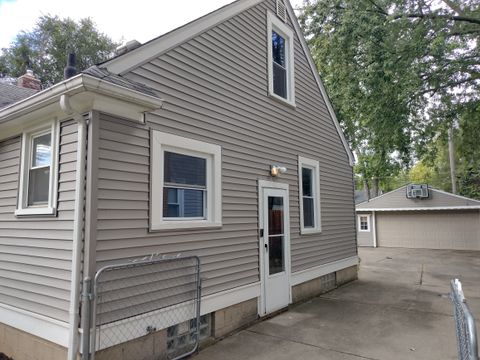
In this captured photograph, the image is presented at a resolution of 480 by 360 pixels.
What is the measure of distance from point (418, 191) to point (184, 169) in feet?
60.2

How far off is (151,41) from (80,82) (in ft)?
4.59

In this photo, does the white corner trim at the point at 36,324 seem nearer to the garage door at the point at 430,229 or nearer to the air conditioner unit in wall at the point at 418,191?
the air conditioner unit in wall at the point at 418,191

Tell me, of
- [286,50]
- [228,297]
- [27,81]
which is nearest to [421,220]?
[286,50]

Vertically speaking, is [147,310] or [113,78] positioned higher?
[113,78]

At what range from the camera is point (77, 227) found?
344cm

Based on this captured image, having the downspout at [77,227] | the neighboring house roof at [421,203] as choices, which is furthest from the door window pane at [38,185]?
the neighboring house roof at [421,203]

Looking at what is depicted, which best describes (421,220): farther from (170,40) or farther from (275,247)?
(170,40)

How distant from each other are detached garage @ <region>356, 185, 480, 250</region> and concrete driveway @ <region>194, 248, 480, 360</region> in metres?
11.2

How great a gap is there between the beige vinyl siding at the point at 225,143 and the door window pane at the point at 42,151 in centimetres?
105

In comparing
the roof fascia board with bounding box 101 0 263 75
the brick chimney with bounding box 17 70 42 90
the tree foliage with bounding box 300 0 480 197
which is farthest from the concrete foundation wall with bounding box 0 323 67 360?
the tree foliage with bounding box 300 0 480 197

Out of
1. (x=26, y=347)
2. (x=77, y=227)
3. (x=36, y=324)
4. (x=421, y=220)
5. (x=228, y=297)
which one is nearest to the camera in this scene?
(x=77, y=227)

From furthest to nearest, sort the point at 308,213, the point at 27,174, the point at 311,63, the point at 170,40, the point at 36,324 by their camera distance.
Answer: the point at 311,63
the point at 308,213
the point at 170,40
the point at 27,174
the point at 36,324

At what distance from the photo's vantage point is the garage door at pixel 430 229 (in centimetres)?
1859

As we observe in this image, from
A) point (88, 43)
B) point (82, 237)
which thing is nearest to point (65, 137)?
point (82, 237)
